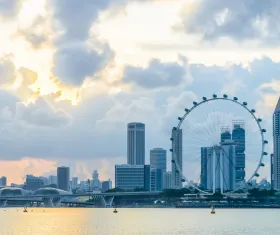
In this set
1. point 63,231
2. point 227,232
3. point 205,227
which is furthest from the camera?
point 205,227

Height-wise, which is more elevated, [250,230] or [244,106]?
[244,106]

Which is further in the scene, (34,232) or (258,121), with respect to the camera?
(258,121)

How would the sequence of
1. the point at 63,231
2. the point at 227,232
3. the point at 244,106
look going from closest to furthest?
the point at 227,232
the point at 63,231
the point at 244,106

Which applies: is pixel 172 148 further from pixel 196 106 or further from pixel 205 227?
pixel 205 227

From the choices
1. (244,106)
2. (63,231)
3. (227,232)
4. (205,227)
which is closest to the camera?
(227,232)

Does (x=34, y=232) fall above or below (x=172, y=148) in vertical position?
below

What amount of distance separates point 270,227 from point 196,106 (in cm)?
5974

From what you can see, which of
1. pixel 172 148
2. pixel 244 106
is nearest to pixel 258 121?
pixel 244 106

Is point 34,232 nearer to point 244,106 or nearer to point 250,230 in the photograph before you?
point 250,230

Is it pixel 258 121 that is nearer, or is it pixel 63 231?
pixel 63 231

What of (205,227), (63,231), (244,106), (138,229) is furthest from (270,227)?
(244,106)

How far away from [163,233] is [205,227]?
16.7 m

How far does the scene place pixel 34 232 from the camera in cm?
12225

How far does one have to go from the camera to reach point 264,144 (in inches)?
7564
